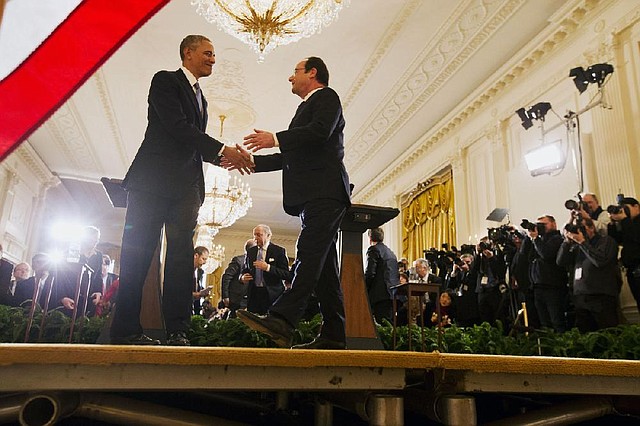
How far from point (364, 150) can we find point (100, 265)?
6.56 m

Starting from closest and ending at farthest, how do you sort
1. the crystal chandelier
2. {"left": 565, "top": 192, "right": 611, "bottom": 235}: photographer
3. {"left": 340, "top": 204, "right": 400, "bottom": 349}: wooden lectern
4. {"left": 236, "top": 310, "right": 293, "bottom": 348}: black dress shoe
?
{"left": 236, "top": 310, "right": 293, "bottom": 348}: black dress shoe, {"left": 340, "top": 204, "right": 400, "bottom": 349}: wooden lectern, {"left": 565, "top": 192, "right": 611, "bottom": 235}: photographer, the crystal chandelier

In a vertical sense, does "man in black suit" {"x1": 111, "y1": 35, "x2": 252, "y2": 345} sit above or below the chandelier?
below

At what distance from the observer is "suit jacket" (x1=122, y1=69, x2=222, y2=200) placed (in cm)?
242

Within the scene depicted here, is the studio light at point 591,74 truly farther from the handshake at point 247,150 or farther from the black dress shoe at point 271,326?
the black dress shoe at point 271,326

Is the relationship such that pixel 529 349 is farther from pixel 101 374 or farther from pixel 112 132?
pixel 112 132

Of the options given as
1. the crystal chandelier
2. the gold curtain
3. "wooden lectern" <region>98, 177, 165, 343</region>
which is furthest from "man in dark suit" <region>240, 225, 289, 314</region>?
the gold curtain

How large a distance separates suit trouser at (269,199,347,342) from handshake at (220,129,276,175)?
356 millimetres

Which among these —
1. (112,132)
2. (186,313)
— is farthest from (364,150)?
(186,313)

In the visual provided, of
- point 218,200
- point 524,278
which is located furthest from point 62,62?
point 218,200

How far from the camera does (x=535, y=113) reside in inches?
248

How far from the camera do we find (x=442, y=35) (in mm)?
6918

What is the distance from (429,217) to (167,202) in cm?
756

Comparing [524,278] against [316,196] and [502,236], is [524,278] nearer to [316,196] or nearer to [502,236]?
[502,236]

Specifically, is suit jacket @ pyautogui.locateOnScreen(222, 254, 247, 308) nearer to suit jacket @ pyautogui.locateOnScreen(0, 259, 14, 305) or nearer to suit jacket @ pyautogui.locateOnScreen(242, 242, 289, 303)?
suit jacket @ pyautogui.locateOnScreen(242, 242, 289, 303)
